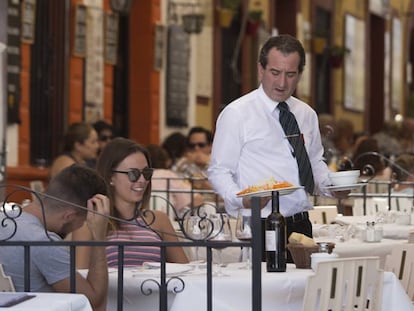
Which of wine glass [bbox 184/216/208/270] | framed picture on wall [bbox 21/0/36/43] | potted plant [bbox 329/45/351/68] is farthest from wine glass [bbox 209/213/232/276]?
potted plant [bbox 329/45/351/68]

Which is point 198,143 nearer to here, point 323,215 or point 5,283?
point 323,215

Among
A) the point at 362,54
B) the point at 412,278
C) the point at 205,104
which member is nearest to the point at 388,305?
the point at 412,278

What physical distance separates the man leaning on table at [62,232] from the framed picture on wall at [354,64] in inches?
810

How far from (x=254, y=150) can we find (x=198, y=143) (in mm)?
7463

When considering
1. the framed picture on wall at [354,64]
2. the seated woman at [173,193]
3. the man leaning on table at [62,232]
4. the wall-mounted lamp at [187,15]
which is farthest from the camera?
the framed picture on wall at [354,64]

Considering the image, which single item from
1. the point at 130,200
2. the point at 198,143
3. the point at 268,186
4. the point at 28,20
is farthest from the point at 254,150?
the point at 198,143

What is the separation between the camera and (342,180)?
6723 mm

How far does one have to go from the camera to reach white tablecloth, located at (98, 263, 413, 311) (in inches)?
213

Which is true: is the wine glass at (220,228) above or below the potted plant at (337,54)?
below

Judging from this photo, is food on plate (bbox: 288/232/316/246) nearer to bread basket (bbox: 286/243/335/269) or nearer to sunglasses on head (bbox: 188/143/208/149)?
bread basket (bbox: 286/243/335/269)

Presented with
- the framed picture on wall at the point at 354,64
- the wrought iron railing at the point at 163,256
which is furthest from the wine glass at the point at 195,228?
the framed picture on wall at the point at 354,64

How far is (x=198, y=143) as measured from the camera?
46.4 feet

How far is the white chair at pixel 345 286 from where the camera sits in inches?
209

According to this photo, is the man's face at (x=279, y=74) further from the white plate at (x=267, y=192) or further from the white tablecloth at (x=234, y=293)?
the white tablecloth at (x=234, y=293)
